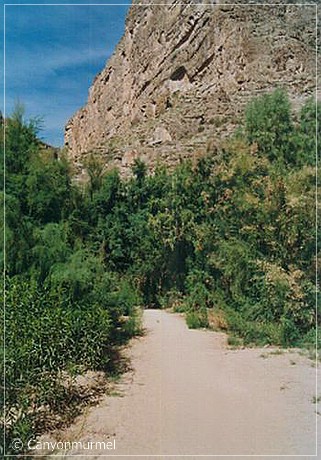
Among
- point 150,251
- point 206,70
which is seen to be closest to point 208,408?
point 150,251

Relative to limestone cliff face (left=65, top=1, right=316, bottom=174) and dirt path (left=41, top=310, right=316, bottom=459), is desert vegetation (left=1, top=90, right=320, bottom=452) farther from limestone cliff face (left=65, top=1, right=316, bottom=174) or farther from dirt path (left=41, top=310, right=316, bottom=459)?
limestone cliff face (left=65, top=1, right=316, bottom=174)

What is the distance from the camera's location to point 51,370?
5.36 m

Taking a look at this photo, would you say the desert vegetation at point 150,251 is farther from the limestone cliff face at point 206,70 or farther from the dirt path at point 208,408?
the limestone cliff face at point 206,70

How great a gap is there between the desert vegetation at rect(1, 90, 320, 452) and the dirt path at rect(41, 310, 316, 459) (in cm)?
63

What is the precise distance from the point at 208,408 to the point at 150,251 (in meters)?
10.9

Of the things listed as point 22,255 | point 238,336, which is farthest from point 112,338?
point 22,255

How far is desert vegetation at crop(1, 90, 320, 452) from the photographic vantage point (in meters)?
5.44

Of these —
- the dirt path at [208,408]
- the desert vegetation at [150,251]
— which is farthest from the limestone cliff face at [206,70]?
the dirt path at [208,408]

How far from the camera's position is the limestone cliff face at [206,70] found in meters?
28.1

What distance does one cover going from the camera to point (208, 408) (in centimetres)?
580

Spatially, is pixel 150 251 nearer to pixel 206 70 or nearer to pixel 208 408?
pixel 208 408

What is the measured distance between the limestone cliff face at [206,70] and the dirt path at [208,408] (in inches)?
677

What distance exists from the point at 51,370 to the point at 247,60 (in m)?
29.4

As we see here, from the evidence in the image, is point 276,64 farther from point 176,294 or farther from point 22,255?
point 22,255
